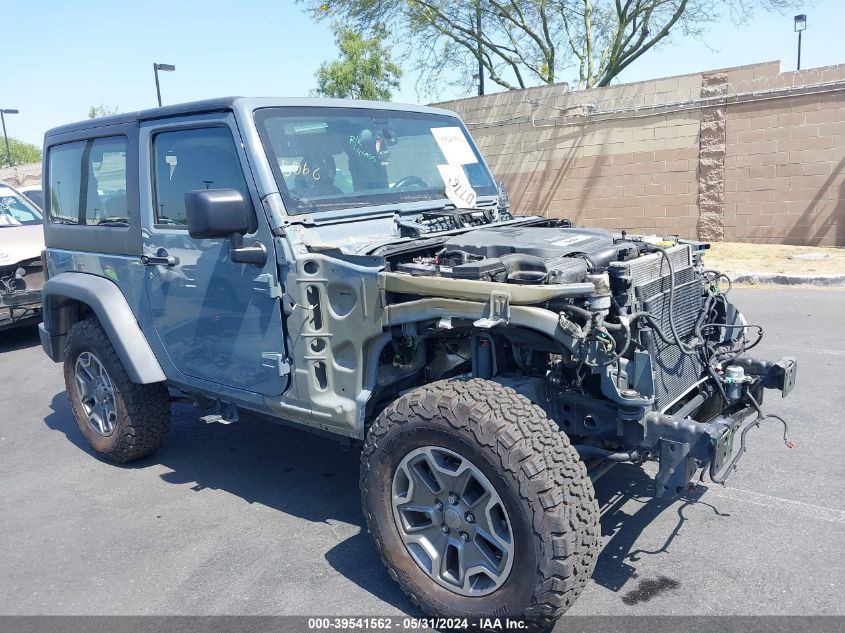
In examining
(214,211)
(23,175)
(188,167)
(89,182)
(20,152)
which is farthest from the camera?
(20,152)

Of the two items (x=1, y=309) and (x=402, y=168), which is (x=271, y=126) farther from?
(x=1, y=309)

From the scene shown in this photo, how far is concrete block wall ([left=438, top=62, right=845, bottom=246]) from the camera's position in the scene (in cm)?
1269

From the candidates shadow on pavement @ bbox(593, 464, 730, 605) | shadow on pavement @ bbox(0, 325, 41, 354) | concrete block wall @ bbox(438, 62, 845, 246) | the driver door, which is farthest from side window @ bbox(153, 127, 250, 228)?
concrete block wall @ bbox(438, 62, 845, 246)

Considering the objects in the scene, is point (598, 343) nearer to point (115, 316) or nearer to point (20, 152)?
point (115, 316)

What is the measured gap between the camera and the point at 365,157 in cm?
416

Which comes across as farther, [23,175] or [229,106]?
[23,175]

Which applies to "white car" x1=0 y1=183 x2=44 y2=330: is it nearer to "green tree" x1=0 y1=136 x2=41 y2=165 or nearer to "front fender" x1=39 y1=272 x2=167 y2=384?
"front fender" x1=39 y1=272 x2=167 y2=384

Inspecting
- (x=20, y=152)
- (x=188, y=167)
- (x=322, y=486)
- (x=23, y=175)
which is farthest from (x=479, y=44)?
(x=20, y=152)

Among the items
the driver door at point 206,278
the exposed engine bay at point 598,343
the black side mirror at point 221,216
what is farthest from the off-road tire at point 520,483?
the black side mirror at point 221,216

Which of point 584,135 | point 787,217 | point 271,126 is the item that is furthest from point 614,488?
point 584,135

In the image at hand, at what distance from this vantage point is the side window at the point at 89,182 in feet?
14.7

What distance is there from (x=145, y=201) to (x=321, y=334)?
1567 mm

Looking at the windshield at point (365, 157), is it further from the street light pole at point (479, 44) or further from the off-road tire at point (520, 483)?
the street light pole at point (479, 44)

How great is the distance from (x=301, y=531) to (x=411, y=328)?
54.9 inches
